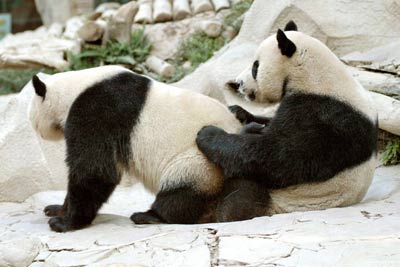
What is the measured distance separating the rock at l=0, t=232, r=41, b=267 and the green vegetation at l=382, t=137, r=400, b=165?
3259 millimetres

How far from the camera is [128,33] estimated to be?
11.3m

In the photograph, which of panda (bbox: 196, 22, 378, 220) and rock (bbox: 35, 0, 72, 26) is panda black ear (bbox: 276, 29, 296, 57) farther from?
rock (bbox: 35, 0, 72, 26)

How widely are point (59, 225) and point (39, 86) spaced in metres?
1.07

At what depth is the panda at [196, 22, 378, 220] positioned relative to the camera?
4.75 m

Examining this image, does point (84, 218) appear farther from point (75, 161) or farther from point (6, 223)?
point (6, 223)

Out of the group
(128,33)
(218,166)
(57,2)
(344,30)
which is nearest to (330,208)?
(218,166)

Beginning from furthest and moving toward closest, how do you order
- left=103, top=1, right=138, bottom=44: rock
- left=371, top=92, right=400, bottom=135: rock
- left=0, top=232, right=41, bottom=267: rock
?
left=103, top=1, right=138, bottom=44: rock
left=371, top=92, right=400, bottom=135: rock
left=0, top=232, right=41, bottom=267: rock

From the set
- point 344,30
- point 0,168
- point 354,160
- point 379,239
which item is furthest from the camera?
point 344,30

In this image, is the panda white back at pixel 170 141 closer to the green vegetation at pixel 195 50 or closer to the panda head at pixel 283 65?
the panda head at pixel 283 65

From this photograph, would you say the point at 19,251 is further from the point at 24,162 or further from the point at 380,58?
the point at 380,58

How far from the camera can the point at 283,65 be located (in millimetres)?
4980

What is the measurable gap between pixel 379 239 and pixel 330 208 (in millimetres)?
878

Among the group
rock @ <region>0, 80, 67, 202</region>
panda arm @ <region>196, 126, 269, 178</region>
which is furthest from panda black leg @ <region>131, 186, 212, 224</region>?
rock @ <region>0, 80, 67, 202</region>

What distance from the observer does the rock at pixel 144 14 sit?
39.0 ft
